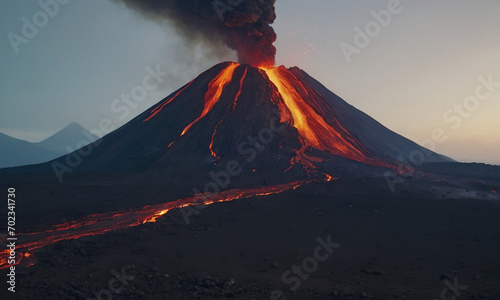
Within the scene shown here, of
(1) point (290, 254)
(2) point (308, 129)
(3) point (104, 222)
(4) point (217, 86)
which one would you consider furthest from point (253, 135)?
(1) point (290, 254)

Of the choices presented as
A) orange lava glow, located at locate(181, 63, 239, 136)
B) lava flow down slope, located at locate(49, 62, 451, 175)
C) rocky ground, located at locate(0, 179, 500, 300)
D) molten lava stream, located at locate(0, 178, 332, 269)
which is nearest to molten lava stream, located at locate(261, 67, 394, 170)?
lava flow down slope, located at locate(49, 62, 451, 175)

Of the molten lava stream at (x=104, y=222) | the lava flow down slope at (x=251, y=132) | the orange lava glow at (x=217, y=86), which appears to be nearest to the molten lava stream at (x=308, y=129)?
the lava flow down slope at (x=251, y=132)

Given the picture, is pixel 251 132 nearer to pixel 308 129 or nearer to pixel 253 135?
pixel 253 135

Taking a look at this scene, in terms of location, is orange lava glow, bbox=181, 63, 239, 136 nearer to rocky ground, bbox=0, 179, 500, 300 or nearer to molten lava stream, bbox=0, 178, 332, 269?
molten lava stream, bbox=0, 178, 332, 269

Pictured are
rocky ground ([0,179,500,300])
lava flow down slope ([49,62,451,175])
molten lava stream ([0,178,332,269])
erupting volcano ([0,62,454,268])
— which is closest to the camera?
rocky ground ([0,179,500,300])

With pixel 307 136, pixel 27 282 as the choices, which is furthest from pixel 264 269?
pixel 307 136

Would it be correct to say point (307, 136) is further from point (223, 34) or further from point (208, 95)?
point (223, 34)
